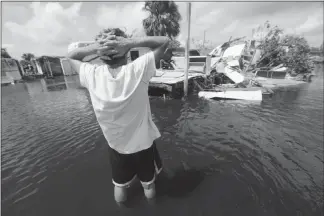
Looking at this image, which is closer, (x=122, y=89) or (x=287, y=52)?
(x=122, y=89)

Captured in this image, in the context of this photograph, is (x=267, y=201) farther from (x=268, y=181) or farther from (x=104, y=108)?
(x=104, y=108)

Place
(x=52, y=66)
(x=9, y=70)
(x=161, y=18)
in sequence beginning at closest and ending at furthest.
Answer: (x=161, y=18) → (x=9, y=70) → (x=52, y=66)

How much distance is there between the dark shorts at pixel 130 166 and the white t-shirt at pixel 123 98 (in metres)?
0.16

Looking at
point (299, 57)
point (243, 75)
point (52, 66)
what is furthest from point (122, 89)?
point (52, 66)

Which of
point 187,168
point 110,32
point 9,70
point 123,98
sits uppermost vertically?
point 9,70

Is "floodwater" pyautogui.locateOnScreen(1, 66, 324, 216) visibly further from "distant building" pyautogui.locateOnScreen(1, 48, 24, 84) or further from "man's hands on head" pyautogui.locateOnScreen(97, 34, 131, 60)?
"distant building" pyautogui.locateOnScreen(1, 48, 24, 84)

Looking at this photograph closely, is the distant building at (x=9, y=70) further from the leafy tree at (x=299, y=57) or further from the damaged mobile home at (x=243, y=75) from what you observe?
the leafy tree at (x=299, y=57)

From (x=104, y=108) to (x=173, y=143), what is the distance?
3.79 meters

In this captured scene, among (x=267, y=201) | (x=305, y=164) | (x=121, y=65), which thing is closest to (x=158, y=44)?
(x=121, y=65)

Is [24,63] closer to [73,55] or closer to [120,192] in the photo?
[73,55]

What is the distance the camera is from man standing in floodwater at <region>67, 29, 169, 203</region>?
1.46 meters

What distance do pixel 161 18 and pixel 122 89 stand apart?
2213 centimetres

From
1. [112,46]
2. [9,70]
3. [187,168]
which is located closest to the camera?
[112,46]

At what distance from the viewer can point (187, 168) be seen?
373cm
